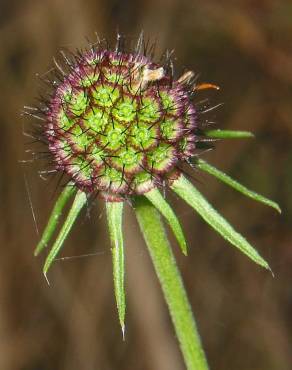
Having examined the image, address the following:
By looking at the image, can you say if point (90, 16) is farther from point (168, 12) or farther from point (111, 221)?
point (111, 221)

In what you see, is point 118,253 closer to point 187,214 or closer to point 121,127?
point 121,127

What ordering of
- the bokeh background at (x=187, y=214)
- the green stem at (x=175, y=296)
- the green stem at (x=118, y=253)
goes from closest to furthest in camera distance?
the green stem at (x=118, y=253), the green stem at (x=175, y=296), the bokeh background at (x=187, y=214)

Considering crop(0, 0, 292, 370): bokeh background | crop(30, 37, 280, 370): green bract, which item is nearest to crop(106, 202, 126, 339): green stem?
crop(30, 37, 280, 370): green bract

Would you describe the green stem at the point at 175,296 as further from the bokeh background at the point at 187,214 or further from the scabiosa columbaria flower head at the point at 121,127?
the bokeh background at the point at 187,214

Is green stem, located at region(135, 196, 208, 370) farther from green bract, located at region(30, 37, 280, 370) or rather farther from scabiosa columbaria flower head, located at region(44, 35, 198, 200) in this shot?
scabiosa columbaria flower head, located at region(44, 35, 198, 200)

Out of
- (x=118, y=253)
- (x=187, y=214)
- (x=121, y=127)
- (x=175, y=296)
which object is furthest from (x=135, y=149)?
(x=187, y=214)

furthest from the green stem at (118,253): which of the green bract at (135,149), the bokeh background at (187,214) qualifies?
the bokeh background at (187,214)

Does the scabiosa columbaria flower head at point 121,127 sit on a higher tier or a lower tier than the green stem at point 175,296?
higher
